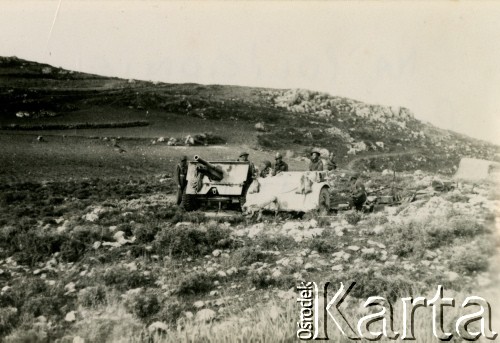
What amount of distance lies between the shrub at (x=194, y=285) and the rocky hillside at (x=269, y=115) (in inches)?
107

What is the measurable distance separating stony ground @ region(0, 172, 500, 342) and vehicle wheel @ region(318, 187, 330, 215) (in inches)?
8.3

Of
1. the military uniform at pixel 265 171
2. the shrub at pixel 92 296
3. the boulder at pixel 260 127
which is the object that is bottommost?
the shrub at pixel 92 296

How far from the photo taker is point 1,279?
570 cm

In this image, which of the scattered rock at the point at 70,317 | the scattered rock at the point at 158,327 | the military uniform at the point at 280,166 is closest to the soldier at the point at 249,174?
the military uniform at the point at 280,166

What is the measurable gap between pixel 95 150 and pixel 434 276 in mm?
5645

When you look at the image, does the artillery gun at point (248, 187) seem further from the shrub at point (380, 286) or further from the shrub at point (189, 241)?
the shrub at point (380, 286)

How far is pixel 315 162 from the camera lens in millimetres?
7438

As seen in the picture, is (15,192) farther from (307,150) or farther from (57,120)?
(307,150)

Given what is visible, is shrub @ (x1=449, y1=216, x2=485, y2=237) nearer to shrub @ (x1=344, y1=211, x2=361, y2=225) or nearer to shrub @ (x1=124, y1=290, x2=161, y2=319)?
shrub @ (x1=344, y1=211, x2=361, y2=225)

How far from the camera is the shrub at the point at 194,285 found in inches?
213

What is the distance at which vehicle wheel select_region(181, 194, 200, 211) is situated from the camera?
7.51 meters

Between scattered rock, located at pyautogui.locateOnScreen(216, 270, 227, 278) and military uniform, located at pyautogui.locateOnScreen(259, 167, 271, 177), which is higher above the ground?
military uniform, located at pyautogui.locateOnScreen(259, 167, 271, 177)

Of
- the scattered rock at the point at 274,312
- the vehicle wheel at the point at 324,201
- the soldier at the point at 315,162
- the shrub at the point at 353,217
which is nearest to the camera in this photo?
the scattered rock at the point at 274,312

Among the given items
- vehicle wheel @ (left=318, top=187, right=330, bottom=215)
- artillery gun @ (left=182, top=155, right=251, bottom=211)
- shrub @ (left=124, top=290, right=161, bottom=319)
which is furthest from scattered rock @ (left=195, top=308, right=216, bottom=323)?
vehicle wheel @ (left=318, top=187, right=330, bottom=215)
